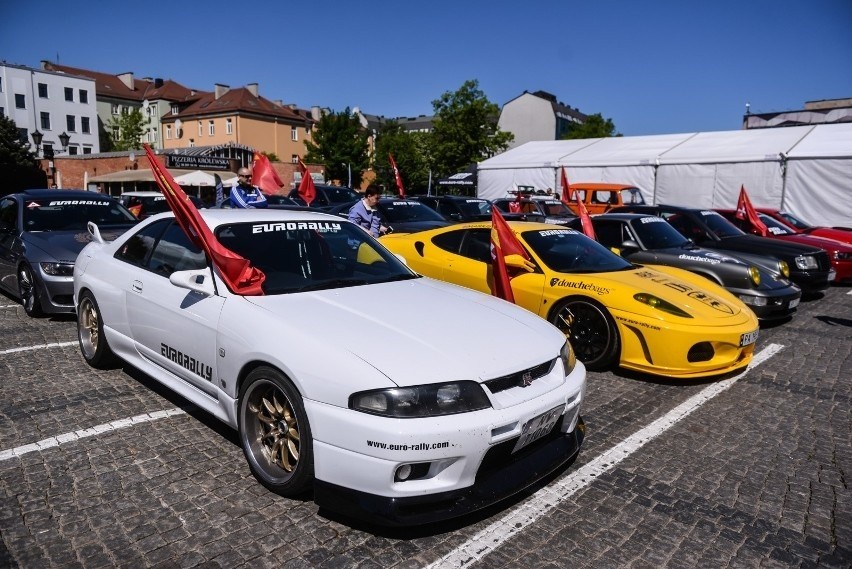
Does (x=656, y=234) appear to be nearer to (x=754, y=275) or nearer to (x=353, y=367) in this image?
(x=754, y=275)

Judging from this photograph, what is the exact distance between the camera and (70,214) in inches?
290

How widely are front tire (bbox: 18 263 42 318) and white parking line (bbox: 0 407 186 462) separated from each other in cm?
347

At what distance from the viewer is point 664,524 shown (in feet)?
9.71

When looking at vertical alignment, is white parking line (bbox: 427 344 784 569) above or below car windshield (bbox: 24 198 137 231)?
below

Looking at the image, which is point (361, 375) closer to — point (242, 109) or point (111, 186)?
point (111, 186)

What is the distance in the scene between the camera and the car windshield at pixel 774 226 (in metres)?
11.8

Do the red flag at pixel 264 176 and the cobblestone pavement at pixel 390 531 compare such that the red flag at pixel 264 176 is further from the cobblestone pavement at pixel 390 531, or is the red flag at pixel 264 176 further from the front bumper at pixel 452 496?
the front bumper at pixel 452 496

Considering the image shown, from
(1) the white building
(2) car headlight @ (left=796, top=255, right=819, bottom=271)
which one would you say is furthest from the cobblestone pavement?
(1) the white building

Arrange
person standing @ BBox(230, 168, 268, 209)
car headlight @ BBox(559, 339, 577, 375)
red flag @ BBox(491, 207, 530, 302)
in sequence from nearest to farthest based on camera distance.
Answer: car headlight @ BBox(559, 339, 577, 375) < red flag @ BBox(491, 207, 530, 302) < person standing @ BBox(230, 168, 268, 209)

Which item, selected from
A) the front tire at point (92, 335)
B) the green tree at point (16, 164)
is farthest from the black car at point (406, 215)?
the green tree at point (16, 164)

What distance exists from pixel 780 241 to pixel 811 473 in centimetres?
722

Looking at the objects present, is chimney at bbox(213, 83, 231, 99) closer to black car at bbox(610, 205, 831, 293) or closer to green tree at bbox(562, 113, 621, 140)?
green tree at bbox(562, 113, 621, 140)

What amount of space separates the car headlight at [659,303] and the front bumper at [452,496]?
2.63 m

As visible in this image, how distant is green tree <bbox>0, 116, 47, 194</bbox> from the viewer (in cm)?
3984
